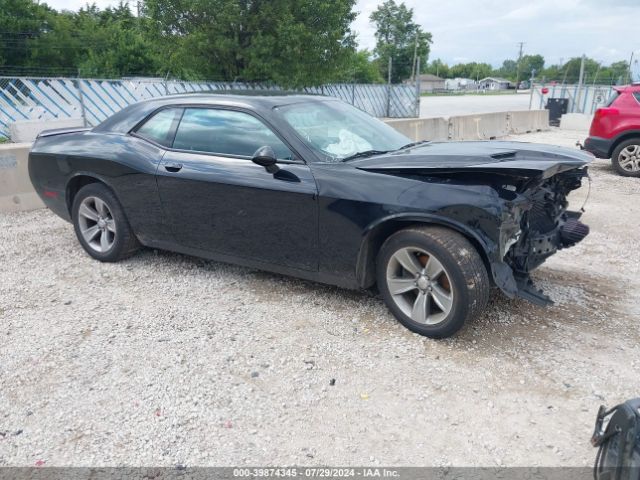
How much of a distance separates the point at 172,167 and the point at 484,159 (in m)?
2.50

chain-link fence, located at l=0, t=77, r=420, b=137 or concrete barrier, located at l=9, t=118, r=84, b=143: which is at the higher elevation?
chain-link fence, located at l=0, t=77, r=420, b=137

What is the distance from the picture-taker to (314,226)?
12.7ft

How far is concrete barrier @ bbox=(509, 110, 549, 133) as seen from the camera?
17312 mm

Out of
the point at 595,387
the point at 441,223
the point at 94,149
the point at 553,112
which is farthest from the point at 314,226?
the point at 553,112

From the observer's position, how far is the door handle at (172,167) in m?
4.41

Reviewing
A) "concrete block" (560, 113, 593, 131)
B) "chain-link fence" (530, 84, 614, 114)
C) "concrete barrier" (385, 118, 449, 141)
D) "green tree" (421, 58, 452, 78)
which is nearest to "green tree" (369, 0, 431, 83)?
"chain-link fence" (530, 84, 614, 114)

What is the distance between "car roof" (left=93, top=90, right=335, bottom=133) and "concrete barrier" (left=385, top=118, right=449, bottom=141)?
687 cm

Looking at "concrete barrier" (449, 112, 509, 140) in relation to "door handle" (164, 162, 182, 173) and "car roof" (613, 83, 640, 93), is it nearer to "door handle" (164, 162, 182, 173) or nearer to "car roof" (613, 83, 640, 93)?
"car roof" (613, 83, 640, 93)

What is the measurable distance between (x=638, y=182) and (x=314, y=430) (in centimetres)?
901

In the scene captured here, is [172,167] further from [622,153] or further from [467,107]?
[467,107]

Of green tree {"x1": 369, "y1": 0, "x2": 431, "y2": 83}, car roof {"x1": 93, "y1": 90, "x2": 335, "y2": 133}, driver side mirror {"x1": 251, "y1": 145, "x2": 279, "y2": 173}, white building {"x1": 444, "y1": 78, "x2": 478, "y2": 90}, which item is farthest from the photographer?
white building {"x1": 444, "y1": 78, "x2": 478, "y2": 90}

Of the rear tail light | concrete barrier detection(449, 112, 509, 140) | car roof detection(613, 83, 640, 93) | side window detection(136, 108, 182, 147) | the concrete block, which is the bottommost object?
the concrete block

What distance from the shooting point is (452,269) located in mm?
3348

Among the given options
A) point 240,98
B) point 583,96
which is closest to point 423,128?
point 240,98
